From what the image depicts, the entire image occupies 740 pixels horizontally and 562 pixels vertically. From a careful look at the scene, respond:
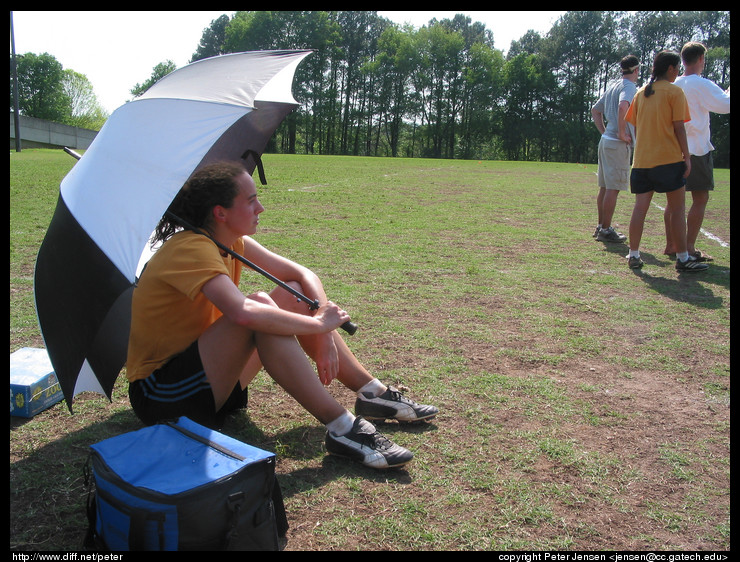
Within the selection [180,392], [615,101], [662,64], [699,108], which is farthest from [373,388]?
[615,101]

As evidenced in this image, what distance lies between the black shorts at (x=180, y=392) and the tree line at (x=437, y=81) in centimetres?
5875

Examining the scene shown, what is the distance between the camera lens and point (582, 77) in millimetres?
62344

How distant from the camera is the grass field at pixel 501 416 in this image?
2.40 metres

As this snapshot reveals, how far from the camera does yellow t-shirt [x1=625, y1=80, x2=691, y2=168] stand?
6.22 metres

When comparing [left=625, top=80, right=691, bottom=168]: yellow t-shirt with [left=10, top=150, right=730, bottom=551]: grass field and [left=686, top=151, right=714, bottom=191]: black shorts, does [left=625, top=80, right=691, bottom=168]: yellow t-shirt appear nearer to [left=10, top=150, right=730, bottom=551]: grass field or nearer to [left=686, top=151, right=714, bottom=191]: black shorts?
[left=686, top=151, right=714, bottom=191]: black shorts

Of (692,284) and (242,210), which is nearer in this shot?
(242,210)

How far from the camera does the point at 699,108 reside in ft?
22.2

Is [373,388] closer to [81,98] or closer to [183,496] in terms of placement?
[183,496]

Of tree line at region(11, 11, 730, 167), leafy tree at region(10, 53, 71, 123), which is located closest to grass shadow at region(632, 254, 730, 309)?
tree line at region(11, 11, 730, 167)

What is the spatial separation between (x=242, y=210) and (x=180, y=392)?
33.8 inches

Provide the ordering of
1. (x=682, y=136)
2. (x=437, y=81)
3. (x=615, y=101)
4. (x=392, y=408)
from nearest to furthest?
(x=392, y=408), (x=682, y=136), (x=615, y=101), (x=437, y=81)

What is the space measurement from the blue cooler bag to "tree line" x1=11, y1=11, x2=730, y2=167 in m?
59.4

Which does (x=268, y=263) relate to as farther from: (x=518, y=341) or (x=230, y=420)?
(x=518, y=341)

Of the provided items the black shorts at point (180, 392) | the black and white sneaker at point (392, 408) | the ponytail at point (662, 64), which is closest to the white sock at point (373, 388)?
the black and white sneaker at point (392, 408)
